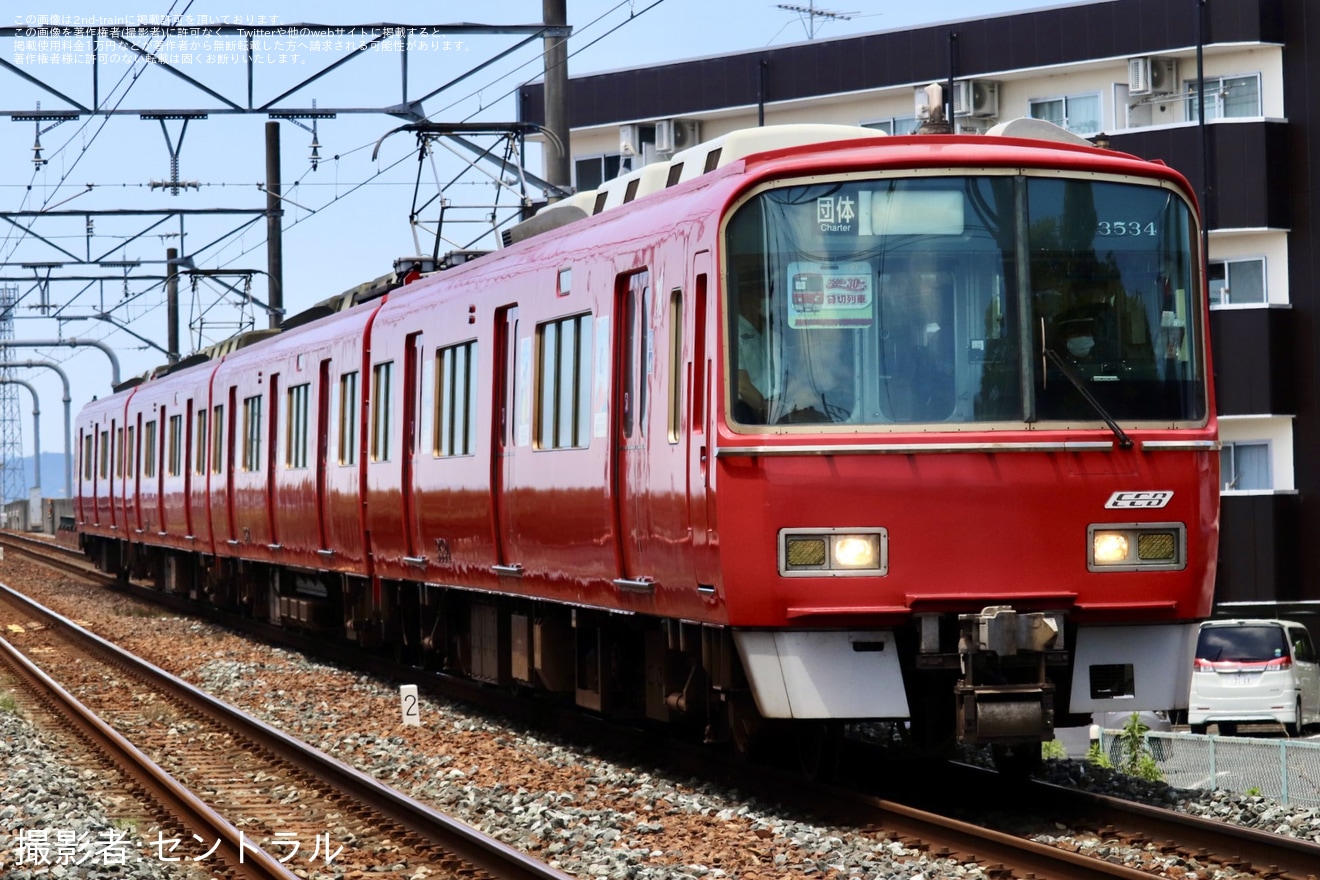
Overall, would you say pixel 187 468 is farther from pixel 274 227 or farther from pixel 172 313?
pixel 172 313

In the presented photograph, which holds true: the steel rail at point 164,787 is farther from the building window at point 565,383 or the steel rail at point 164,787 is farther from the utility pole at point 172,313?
the utility pole at point 172,313

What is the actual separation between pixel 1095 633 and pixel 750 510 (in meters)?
1.64

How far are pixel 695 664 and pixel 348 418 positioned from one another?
25.5 ft

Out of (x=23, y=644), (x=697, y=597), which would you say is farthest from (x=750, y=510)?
(x=23, y=644)

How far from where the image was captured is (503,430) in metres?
12.9

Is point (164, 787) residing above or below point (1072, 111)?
below

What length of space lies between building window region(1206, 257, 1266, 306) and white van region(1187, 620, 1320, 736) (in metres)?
8.31

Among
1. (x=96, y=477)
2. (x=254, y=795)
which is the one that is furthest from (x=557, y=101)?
(x=96, y=477)

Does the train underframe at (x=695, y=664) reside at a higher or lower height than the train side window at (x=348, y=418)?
lower

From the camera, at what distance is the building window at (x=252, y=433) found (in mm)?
21781

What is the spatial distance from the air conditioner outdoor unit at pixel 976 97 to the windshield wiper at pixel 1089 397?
86.6 feet

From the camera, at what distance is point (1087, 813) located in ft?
29.8

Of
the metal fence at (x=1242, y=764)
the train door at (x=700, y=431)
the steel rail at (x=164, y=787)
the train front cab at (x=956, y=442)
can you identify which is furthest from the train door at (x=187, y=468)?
the train front cab at (x=956, y=442)

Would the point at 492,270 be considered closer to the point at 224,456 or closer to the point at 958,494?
the point at 958,494
